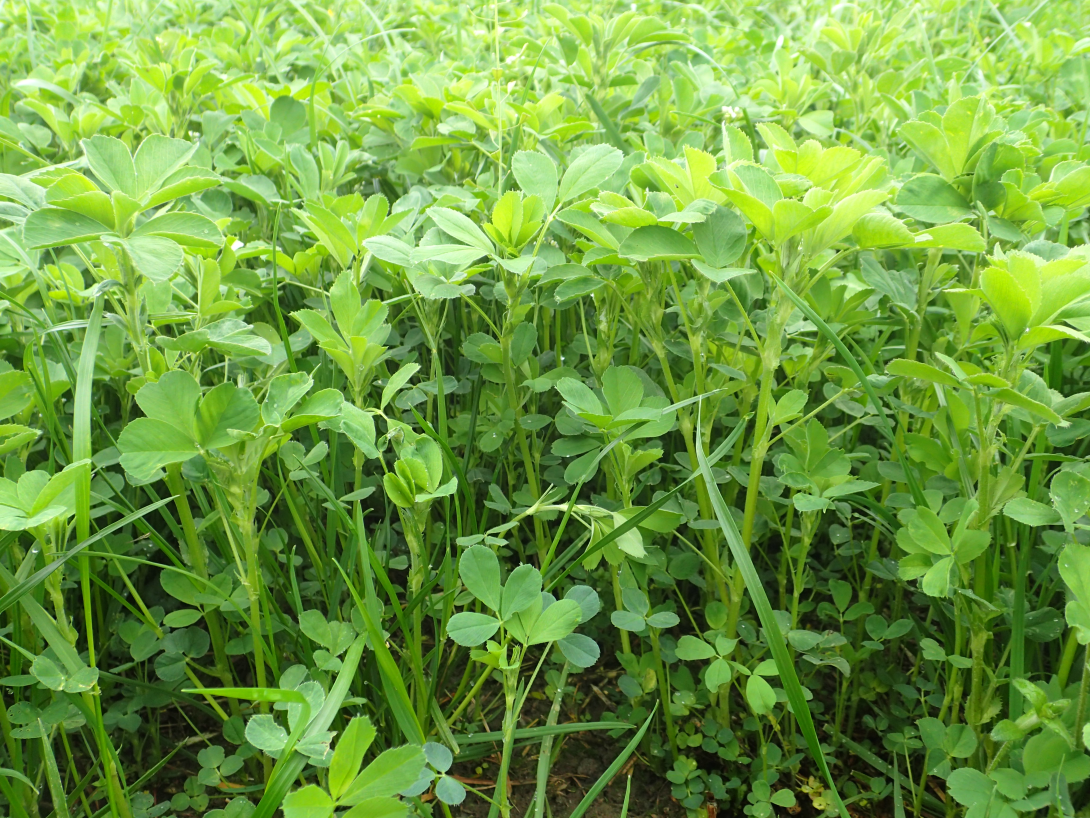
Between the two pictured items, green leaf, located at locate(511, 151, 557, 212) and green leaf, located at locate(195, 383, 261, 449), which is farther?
green leaf, located at locate(511, 151, 557, 212)

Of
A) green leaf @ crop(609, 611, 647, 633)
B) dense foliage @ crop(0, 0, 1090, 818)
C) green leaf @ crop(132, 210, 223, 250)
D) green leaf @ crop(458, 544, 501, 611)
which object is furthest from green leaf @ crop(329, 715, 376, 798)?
green leaf @ crop(132, 210, 223, 250)

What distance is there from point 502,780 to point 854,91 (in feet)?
6.75

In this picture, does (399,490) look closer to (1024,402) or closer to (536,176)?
(536,176)

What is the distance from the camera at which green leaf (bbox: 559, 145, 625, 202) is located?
1.32 meters

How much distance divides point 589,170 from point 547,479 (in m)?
0.63

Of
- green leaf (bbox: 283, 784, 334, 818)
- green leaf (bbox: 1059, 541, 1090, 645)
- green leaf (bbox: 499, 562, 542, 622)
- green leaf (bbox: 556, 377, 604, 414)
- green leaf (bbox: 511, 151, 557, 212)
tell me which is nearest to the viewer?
green leaf (bbox: 283, 784, 334, 818)

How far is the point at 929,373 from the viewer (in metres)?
1.06

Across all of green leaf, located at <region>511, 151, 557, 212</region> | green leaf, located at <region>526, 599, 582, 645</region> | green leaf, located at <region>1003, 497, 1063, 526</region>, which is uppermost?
green leaf, located at <region>511, 151, 557, 212</region>

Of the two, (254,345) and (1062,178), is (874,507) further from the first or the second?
(254,345)

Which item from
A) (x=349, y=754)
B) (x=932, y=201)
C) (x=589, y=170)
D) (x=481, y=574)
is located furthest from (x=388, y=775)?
(x=932, y=201)

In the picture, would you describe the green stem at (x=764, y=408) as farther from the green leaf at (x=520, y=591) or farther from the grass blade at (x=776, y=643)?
the green leaf at (x=520, y=591)

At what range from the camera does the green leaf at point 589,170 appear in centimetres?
132

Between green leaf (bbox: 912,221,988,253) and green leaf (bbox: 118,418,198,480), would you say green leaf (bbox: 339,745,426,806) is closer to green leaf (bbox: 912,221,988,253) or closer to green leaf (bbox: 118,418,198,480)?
green leaf (bbox: 118,418,198,480)

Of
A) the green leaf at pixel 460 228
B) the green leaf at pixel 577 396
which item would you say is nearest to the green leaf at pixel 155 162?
the green leaf at pixel 460 228
